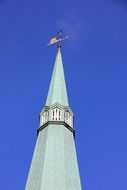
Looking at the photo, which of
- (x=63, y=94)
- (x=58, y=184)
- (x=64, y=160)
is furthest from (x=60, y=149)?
(x=63, y=94)

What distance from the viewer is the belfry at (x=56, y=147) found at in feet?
157

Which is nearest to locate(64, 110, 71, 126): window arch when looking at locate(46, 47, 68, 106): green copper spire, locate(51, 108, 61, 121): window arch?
locate(51, 108, 61, 121): window arch

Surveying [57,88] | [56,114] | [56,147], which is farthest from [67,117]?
[56,147]

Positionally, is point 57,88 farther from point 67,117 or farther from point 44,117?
point 44,117

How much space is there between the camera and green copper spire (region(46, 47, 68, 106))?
5681 cm

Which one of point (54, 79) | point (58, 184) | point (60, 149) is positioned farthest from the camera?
point (54, 79)

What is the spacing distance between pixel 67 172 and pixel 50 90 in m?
11.7

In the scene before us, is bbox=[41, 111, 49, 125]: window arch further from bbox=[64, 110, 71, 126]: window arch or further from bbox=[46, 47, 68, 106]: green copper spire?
bbox=[64, 110, 71, 126]: window arch

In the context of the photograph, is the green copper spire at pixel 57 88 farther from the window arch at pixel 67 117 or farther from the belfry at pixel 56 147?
the window arch at pixel 67 117

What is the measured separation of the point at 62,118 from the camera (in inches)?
2158

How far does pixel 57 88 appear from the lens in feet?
190

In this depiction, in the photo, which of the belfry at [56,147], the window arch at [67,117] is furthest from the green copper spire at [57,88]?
the window arch at [67,117]

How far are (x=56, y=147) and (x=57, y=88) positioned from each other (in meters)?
8.44

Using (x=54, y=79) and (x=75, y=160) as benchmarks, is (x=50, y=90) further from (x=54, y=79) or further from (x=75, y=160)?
(x=75, y=160)
